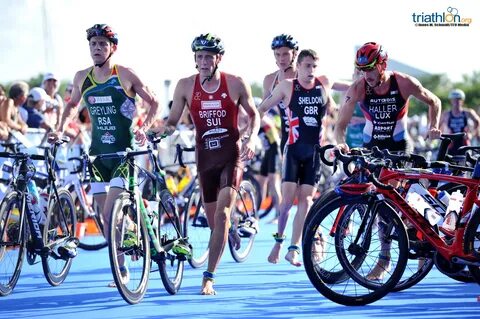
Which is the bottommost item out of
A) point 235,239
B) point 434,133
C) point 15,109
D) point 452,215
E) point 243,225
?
point 235,239

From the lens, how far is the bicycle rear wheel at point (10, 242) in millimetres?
9453

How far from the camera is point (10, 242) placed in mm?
9516

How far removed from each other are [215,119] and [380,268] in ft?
7.23

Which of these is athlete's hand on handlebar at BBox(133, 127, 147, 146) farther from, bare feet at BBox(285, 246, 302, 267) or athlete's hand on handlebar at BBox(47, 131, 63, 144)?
bare feet at BBox(285, 246, 302, 267)

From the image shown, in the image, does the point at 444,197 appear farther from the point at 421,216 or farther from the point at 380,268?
the point at 380,268

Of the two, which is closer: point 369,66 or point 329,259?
point 329,259

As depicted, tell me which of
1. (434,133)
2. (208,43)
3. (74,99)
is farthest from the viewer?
(74,99)

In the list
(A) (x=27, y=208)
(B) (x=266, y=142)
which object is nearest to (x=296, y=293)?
(A) (x=27, y=208)

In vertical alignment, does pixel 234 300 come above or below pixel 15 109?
below

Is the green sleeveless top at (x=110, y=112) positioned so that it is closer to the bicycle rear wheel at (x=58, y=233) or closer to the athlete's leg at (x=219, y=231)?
the bicycle rear wheel at (x=58, y=233)

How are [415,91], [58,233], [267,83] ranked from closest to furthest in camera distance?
[415,91] < [58,233] < [267,83]

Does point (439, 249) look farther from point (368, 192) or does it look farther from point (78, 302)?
point (78, 302)

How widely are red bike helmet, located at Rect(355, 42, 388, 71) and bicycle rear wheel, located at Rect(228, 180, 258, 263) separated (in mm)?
2902

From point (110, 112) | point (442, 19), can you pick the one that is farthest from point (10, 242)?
point (442, 19)
